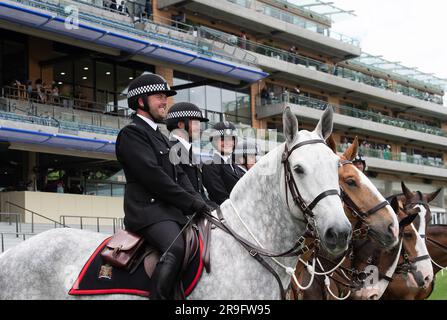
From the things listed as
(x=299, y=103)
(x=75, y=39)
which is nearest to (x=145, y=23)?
(x=75, y=39)

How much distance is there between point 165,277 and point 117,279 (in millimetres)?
528

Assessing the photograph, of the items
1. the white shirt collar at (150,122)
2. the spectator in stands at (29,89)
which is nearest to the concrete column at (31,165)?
the spectator in stands at (29,89)

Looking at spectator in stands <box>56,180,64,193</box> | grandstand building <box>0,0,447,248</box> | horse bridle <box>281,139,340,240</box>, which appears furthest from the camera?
spectator in stands <box>56,180,64,193</box>

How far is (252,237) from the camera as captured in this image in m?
5.73

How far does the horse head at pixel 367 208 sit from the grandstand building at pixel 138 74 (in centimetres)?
2201

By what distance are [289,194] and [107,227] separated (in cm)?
2671

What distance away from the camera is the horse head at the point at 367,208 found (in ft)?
25.0

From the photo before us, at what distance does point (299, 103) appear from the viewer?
48.7 metres

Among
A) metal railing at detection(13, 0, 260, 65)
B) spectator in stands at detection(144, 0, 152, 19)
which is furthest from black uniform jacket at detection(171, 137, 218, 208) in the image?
spectator in stands at detection(144, 0, 152, 19)

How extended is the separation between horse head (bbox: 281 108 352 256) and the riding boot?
1075mm

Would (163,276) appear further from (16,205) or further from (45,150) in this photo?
(45,150)

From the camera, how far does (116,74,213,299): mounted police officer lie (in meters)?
5.48

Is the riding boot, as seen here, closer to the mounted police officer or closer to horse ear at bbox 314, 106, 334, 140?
the mounted police officer

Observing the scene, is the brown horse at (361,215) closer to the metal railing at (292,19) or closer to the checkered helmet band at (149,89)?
the checkered helmet band at (149,89)
